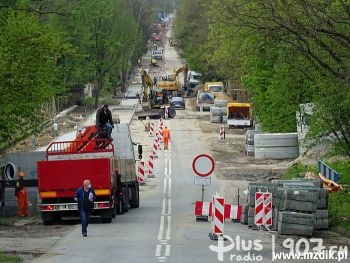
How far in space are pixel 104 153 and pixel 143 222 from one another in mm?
2261

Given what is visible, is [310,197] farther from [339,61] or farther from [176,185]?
[176,185]

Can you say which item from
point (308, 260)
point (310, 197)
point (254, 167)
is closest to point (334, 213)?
point (310, 197)

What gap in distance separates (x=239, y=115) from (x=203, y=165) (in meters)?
50.6

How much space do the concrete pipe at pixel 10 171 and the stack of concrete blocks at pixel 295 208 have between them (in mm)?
9569

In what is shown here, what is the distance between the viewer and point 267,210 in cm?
2656

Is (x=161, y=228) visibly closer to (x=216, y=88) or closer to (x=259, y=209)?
(x=259, y=209)

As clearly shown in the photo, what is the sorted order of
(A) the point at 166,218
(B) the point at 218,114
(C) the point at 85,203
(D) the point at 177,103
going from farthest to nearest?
(D) the point at 177,103 → (B) the point at 218,114 → (A) the point at 166,218 → (C) the point at 85,203

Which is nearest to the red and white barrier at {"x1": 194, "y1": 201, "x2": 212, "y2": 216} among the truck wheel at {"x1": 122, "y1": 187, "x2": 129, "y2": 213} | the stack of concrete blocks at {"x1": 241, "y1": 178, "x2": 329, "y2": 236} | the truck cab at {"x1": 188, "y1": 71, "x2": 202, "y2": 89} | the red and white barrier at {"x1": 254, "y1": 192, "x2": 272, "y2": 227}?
the stack of concrete blocks at {"x1": 241, "y1": 178, "x2": 329, "y2": 236}

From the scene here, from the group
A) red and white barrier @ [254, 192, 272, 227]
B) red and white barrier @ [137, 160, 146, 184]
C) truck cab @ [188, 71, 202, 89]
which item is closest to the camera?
red and white barrier @ [254, 192, 272, 227]

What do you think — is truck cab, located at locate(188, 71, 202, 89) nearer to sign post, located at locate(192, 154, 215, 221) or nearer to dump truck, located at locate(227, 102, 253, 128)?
dump truck, located at locate(227, 102, 253, 128)

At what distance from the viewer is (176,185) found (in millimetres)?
44875

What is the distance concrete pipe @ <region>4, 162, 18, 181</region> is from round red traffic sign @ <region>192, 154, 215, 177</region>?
8.77m

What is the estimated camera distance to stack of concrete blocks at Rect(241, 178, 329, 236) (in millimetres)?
26719

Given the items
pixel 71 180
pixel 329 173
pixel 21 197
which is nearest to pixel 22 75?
pixel 21 197
